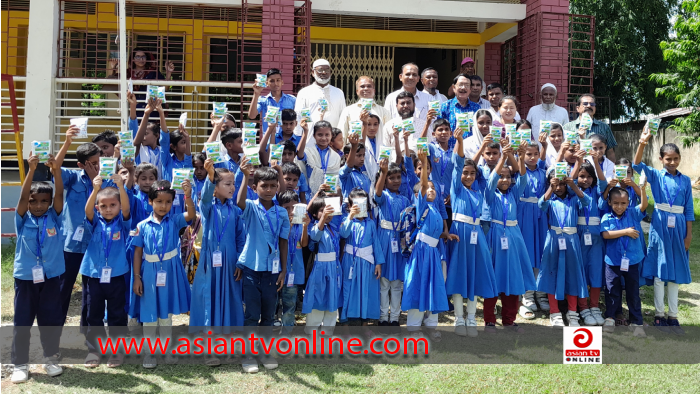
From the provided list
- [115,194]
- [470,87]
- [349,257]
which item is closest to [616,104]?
[470,87]

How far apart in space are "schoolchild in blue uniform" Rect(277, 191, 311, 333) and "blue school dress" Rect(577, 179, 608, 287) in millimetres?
2682

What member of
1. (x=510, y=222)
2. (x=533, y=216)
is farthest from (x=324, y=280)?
(x=533, y=216)

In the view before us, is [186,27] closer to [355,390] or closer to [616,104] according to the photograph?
[355,390]

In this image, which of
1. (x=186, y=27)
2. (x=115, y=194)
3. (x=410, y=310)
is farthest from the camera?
(x=186, y=27)

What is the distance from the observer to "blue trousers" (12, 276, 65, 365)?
14.1ft

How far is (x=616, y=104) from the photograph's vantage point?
1588cm

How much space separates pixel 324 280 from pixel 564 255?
7.77ft

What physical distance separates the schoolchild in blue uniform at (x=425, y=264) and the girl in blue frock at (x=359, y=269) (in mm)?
273

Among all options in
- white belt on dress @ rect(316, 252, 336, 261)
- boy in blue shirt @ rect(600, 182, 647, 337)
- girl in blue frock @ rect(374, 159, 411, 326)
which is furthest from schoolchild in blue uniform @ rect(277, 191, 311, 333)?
boy in blue shirt @ rect(600, 182, 647, 337)

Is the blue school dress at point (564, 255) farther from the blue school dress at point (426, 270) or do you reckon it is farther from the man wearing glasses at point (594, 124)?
the blue school dress at point (426, 270)

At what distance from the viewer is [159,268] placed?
177 inches

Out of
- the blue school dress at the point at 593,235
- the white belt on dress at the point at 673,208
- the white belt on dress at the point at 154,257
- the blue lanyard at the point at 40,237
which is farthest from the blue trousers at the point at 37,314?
the white belt on dress at the point at 673,208

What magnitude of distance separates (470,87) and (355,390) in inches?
148

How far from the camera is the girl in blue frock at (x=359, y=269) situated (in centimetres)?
499
